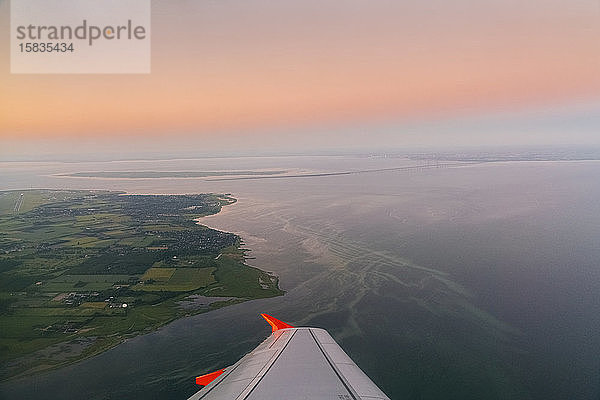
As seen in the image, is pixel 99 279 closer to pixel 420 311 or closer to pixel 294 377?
pixel 420 311

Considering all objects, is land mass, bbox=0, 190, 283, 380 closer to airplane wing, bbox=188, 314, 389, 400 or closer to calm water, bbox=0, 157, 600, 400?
calm water, bbox=0, 157, 600, 400

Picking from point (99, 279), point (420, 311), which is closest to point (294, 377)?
point (420, 311)

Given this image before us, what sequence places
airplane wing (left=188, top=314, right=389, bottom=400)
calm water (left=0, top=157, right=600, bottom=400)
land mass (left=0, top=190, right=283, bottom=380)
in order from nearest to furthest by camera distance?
airplane wing (left=188, top=314, right=389, bottom=400) → calm water (left=0, top=157, right=600, bottom=400) → land mass (left=0, top=190, right=283, bottom=380)

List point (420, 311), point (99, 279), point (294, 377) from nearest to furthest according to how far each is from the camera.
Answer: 1. point (294, 377)
2. point (420, 311)
3. point (99, 279)

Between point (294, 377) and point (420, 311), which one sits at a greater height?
point (294, 377)

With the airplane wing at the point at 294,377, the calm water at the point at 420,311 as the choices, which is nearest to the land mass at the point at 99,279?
the calm water at the point at 420,311

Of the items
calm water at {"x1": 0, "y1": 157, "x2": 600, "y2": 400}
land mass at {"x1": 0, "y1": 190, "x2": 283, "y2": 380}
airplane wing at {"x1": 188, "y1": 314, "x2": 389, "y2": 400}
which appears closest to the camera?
airplane wing at {"x1": 188, "y1": 314, "x2": 389, "y2": 400}

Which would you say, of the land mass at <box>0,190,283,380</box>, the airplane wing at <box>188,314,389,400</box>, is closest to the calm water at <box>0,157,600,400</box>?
the land mass at <box>0,190,283,380</box>
